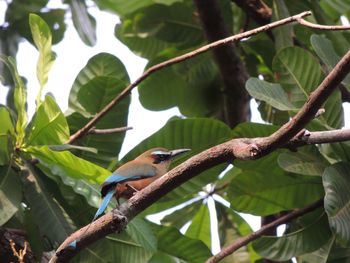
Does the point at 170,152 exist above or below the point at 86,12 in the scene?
below

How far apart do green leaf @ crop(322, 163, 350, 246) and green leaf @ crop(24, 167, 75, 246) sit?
45.4 inches

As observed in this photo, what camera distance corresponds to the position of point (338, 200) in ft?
11.3

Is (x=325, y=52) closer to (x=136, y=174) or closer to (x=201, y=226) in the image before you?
(x=136, y=174)

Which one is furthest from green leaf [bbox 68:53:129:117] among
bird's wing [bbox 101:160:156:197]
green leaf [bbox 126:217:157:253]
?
green leaf [bbox 126:217:157:253]

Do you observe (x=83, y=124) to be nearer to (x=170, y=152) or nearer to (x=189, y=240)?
(x=170, y=152)

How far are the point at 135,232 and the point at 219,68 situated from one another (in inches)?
65.5

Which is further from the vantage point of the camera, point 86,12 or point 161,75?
point 161,75

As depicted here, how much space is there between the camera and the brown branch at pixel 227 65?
4.88 meters

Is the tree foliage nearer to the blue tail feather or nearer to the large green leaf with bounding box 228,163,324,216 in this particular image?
the large green leaf with bounding box 228,163,324,216

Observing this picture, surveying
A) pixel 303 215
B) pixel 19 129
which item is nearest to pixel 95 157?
pixel 19 129

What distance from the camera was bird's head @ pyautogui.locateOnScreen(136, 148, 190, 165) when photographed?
3.99m

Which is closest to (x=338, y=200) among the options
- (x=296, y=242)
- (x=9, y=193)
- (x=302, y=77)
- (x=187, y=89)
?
(x=296, y=242)

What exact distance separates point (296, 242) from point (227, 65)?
1.50 m

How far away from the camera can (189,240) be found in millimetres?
4148
